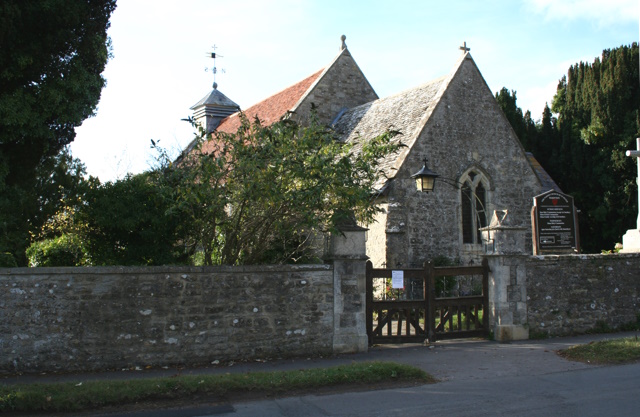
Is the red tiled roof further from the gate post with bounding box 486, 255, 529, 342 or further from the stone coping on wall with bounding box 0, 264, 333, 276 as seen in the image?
the stone coping on wall with bounding box 0, 264, 333, 276

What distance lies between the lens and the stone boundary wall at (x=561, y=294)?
11633mm

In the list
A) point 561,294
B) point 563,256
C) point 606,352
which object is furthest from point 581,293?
Answer: point 606,352

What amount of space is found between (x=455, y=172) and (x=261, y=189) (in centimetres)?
972

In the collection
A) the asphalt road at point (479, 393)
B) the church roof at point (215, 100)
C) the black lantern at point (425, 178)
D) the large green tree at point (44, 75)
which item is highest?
the church roof at point (215, 100)

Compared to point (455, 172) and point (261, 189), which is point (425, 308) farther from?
point (455, 172)

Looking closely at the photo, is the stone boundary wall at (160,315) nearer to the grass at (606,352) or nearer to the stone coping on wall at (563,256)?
the stone coping on wall at (563,256)

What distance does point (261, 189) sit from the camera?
9.74m

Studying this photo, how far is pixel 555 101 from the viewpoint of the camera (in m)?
30.2

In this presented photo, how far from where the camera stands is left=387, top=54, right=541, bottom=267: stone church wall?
1650 centimetres

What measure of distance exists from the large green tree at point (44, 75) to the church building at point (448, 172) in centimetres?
661

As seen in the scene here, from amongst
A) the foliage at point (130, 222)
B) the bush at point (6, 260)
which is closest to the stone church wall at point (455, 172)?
the foliage at point (130, 222)

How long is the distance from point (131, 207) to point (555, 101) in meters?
26.5

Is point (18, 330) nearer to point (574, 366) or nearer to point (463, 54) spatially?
point (574, 366)

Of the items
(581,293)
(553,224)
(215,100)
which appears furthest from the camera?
(215,100)
